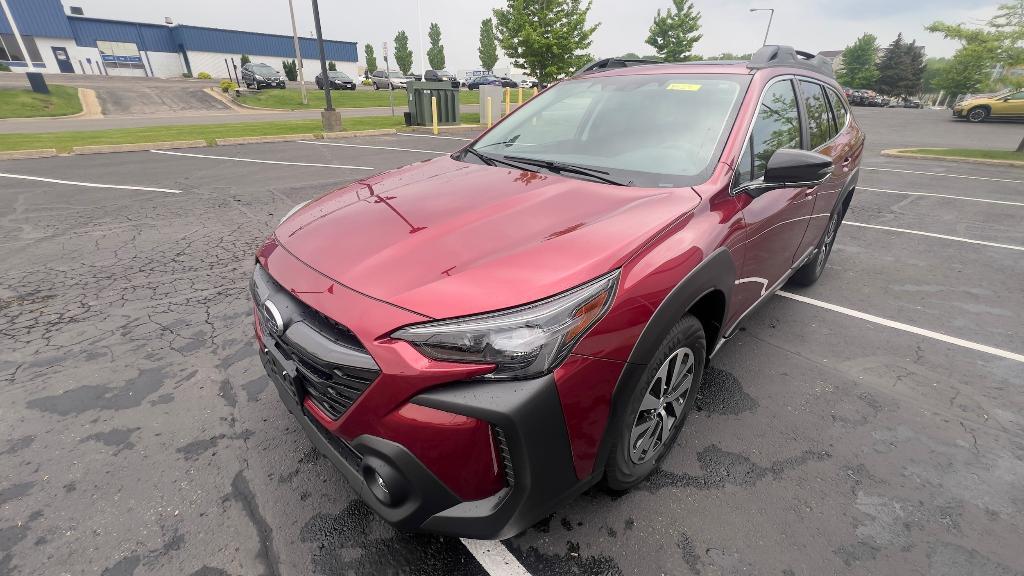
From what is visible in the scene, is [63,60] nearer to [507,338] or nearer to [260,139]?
[260,139]

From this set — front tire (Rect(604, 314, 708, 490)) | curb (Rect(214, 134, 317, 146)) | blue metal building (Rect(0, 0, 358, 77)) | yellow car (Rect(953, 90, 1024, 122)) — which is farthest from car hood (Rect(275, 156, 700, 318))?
blue metal building (Rect(0, 0, 358, 77))

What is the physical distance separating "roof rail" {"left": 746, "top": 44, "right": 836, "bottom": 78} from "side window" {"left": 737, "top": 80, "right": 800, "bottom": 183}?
0.15 meters

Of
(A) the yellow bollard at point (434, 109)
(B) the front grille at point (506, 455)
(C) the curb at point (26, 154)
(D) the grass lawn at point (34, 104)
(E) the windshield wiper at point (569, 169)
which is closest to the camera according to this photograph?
(B) the front grille at point (506, 455)

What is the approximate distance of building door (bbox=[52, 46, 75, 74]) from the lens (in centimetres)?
4314

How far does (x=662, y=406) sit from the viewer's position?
198 cm

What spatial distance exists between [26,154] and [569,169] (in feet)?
41.4

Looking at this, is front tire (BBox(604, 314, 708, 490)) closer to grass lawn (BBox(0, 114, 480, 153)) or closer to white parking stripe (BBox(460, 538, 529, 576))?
white parking stripe (BBox(460, 538, 529, 576))

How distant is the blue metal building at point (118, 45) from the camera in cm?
4112

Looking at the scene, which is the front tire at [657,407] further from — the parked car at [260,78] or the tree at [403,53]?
the tree at [403,53]

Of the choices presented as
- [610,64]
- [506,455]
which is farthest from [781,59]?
[506,455]

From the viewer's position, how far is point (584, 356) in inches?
55.7

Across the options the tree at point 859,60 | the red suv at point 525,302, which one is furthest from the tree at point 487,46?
the red suv at point 525,302

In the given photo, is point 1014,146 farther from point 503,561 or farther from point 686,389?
point 503,561

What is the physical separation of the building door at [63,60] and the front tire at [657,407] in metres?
63.8
